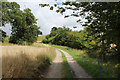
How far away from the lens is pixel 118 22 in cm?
403

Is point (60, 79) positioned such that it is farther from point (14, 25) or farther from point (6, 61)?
point (14, 25)

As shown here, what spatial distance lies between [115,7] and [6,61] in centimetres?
483

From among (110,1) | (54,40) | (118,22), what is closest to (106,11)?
(110,1)

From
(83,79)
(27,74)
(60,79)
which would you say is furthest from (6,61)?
(83,79)

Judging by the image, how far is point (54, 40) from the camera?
76125mm

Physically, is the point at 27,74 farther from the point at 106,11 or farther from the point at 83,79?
the point at 106,11

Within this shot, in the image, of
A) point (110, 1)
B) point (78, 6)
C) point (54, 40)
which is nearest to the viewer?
point (110, 1)

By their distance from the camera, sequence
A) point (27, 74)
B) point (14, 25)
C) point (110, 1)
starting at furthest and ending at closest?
1. point (14, 25)
2. point (27, 74)
3. point (110, 1)

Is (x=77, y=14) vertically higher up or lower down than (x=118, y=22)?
higher up

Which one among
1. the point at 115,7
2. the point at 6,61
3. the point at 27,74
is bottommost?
the point at 27,74

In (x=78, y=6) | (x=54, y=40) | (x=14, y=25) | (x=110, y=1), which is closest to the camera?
(x=110, y=1)

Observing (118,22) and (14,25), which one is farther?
(14,25)

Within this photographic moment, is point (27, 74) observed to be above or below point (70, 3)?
below

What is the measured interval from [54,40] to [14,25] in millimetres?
43973
